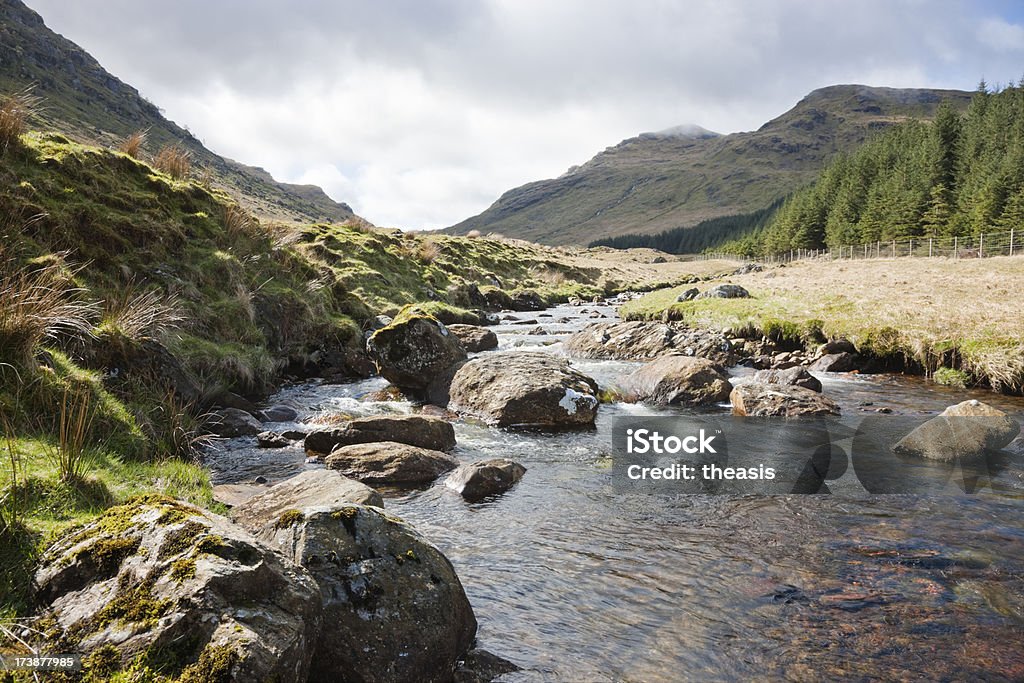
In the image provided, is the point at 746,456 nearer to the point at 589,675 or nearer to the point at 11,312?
the point at 589,675

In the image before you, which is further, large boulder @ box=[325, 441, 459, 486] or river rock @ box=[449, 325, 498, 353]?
river rock @ box=[449, 325, 498, 353]

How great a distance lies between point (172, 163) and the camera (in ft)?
70.5

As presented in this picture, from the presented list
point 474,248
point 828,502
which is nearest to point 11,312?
point 828,502

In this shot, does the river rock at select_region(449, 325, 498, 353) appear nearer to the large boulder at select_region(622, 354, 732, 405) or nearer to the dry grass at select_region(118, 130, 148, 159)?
the large boulder at select_region(622, 354, 732, 405)

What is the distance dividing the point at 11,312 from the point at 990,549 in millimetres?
13494

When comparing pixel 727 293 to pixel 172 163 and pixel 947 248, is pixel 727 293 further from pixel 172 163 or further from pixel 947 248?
pixel 947 248

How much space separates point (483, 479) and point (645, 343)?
14.9 m

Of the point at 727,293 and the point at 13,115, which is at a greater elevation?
the point at 13,115

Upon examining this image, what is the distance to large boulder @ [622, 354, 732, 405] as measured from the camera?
16.3 meters

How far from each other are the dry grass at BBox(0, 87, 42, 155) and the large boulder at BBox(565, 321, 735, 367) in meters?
19.4

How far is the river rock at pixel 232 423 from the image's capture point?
476 inches

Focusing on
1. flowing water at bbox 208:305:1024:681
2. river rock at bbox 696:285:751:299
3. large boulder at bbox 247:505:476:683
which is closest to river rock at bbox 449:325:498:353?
flowing water at bbox 208:305:1024:681

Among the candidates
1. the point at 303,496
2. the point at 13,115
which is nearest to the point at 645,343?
the point at 303,496

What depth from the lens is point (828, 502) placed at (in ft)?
29.3
